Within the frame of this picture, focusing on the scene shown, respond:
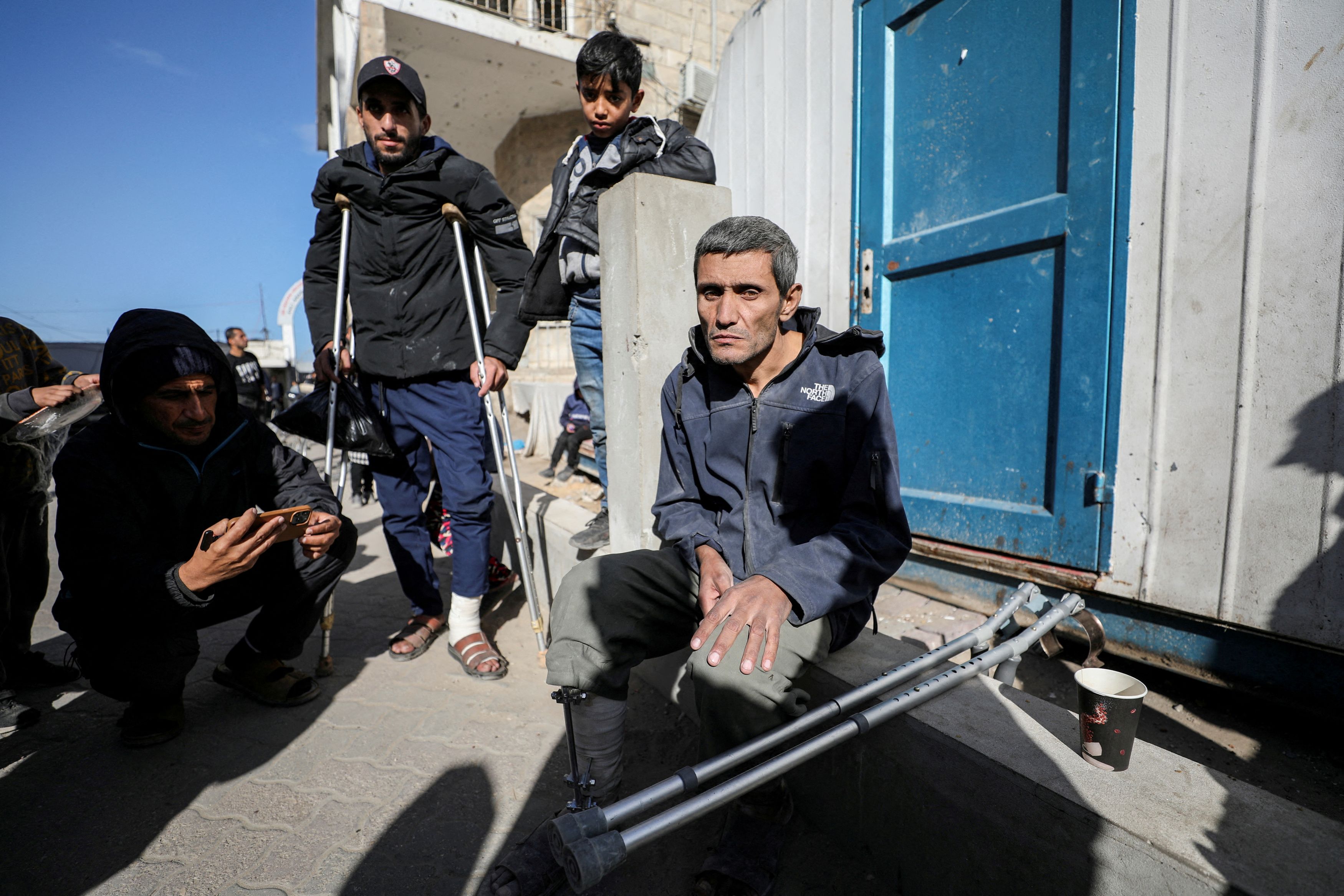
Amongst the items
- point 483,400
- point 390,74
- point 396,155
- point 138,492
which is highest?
point 390,74

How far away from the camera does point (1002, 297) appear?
2984 mm

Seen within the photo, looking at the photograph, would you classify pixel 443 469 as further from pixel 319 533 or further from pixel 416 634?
pixel 416 634

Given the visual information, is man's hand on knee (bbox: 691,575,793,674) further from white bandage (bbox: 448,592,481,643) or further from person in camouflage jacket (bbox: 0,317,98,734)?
person in camouflage jacket (bbox: 0,317,98,734)

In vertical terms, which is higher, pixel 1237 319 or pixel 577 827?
pixel 1237 319

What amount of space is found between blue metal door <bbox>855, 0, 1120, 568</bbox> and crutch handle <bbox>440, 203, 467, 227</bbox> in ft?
7.00

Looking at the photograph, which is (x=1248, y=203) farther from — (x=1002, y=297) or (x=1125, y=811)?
(x=1125, y=811)

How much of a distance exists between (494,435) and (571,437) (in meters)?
4.79

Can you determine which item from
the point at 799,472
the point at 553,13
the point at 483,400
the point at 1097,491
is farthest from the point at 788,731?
the point at 553,13

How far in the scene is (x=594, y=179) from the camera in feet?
9.87

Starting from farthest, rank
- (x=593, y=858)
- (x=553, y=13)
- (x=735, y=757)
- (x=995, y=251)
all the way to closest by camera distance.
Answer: (x=553, y=13), (x=995, y=251), (x=735, y=757), (x=593, y=858)

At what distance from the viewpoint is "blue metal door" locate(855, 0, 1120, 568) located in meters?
2.63

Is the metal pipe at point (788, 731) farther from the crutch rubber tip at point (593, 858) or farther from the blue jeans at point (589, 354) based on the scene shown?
the blue jeans at point (589, 354)

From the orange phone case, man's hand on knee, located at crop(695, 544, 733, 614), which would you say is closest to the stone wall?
the orange phone case

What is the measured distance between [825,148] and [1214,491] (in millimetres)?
2650
